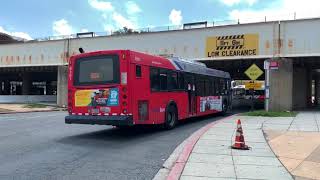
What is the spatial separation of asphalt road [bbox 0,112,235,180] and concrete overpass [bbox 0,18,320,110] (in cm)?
1595

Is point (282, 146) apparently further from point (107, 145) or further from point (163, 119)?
point (163, 119)

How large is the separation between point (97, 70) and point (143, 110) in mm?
1995

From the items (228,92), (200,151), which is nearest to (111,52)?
(200,151)

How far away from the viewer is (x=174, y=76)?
1955cm

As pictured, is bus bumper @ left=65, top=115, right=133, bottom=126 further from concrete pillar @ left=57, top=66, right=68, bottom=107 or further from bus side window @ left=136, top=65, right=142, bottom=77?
concrete pillar @ left=57, top=66, right=68, bottom=107

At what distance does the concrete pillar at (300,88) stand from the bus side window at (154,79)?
23.3 m

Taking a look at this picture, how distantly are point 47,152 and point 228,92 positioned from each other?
18.3m

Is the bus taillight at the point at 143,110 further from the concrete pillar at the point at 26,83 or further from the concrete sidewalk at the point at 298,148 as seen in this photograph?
the concrete pillar at the point at 26,83

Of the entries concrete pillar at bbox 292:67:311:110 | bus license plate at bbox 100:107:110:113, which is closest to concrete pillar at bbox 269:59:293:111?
concrete pillar at bbox 292:67:311:110

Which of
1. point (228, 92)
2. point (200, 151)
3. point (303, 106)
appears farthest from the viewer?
point (303, 106)

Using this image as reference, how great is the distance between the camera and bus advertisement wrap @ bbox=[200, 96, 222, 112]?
23625mm

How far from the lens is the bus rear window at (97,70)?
15570 mm

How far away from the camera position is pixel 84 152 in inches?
482

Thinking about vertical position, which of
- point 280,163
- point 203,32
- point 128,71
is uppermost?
point 203,32
